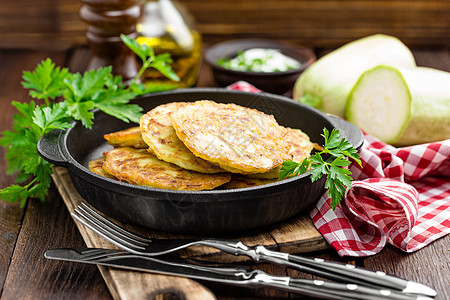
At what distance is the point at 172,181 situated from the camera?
65.9 inches

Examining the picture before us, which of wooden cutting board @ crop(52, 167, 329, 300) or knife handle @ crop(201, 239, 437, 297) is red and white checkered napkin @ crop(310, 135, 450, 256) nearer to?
wooden cutting board @ crop(52, 167, 329, 300)

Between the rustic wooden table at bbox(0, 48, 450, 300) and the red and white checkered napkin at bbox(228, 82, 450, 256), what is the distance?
0.05 metres

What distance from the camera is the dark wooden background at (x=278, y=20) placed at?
4.25 m

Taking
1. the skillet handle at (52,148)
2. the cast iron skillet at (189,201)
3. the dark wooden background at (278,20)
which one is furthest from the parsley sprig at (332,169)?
the dark wooden background at (278,20)

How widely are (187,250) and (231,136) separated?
40 cm

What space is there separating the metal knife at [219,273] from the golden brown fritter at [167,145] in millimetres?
298

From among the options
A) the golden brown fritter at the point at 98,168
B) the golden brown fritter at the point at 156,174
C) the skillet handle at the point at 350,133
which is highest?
the golden brown fritter at the point at 156,174

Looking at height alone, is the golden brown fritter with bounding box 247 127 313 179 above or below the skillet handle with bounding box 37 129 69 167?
below

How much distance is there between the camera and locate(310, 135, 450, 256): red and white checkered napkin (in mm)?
1782

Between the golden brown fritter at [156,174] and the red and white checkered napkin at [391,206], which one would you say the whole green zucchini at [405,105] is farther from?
the golden brown fritter at [156,174]

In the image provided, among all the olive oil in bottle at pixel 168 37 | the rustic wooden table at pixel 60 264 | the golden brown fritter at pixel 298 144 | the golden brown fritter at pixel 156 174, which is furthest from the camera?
the olive oil in bottle at pixel 168 37

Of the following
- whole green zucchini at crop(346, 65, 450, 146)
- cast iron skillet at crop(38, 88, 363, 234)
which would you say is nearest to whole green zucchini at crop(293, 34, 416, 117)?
whole green zucchini at crop(346, 65, 450, 146)

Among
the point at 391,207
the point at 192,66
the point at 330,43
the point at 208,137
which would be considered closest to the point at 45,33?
the point at 192,66

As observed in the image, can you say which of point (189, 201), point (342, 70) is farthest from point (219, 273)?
point (342, 70)
